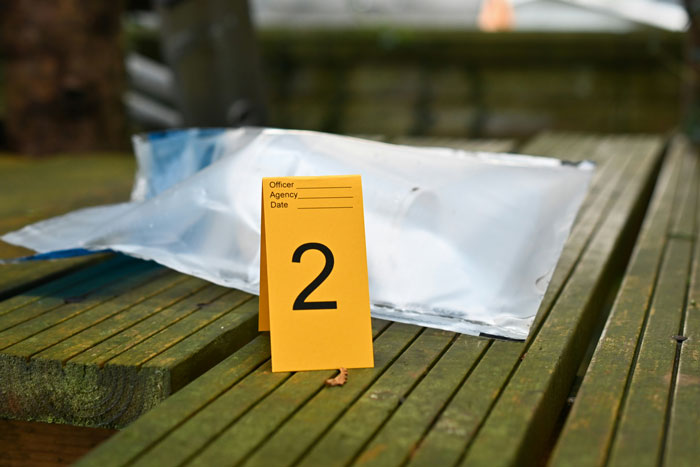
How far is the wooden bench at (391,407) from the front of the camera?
1110 millimetres

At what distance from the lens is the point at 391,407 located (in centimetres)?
125

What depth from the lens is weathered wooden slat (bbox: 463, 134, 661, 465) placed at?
1143mm

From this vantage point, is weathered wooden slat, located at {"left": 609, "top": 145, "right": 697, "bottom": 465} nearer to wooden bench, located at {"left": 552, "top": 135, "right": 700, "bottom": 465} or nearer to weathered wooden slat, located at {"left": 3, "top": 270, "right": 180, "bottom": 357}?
wooden bench, located at {"left": 552, "top": 135, "right": 700, "bottom": 465}

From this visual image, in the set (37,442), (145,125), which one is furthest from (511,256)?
(145,125)

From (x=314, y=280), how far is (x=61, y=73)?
3.53 metres

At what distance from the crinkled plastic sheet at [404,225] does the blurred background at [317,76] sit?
201cm

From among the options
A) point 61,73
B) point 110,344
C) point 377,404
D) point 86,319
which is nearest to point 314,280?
point 377,404

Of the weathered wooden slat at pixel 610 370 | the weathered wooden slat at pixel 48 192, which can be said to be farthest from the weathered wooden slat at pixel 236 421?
the weathered wooden slat at pixel 48 192

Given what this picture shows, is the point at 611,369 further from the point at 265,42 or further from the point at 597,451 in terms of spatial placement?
the point at 265,42

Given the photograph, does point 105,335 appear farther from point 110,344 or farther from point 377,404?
point 377,404

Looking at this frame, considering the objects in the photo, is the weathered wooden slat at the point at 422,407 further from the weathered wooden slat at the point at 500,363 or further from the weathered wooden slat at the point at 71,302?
the weathered wooden slat at the point at 71,302

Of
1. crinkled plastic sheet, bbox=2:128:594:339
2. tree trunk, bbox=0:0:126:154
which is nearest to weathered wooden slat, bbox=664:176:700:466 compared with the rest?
crinkled plastic sheet, bbox=2:128:594:339

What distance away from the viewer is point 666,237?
243cm

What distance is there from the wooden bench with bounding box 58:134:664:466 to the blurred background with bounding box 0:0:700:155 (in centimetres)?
Result: 263
